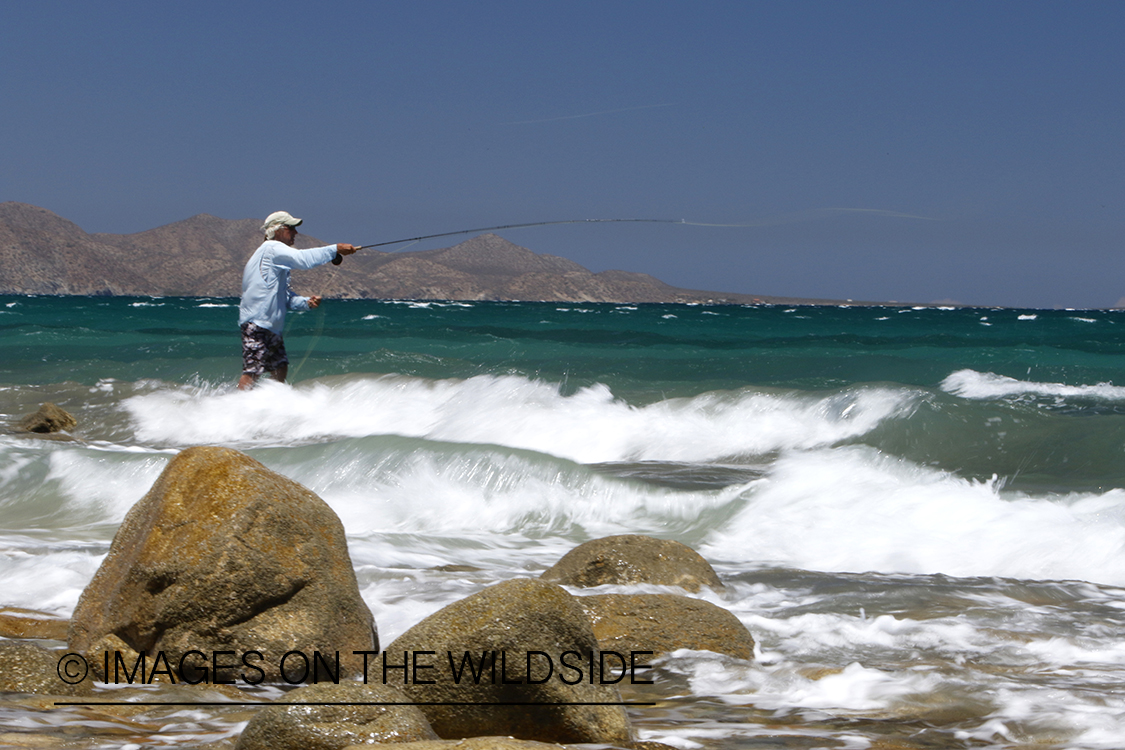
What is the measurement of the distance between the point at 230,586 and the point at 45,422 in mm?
8993

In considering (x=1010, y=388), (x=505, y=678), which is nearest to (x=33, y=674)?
(x=505, y=678)

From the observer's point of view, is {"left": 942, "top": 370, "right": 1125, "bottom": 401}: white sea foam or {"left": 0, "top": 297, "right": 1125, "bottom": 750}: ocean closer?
{"left": 0, "top": 297, "right": 1125, "bottom": 750}: ocean

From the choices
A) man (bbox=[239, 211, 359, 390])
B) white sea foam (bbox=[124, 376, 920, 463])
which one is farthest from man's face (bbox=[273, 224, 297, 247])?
white sea foam (bbox=[124, 376, 920, 463])

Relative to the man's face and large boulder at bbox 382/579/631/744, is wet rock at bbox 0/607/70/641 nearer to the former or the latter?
large boulder at bbox 382/579/631/744

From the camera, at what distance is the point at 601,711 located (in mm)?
3092

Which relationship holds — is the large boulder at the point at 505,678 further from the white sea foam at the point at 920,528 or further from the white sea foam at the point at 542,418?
the white sea foam at the point at 542,418

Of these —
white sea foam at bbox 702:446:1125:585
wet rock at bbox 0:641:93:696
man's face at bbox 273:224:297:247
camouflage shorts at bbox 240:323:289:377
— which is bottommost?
white sea foam at bbox 702:446:1125:585

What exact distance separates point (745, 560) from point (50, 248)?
14806 centimetres

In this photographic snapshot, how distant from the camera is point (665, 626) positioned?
4.28m

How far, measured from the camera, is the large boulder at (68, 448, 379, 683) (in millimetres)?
3754

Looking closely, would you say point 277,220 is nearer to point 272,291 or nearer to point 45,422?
point 272,291

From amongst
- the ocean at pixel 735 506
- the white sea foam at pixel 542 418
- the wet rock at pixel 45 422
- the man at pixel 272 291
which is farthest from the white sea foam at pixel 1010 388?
the wet rock at pixel 45 422

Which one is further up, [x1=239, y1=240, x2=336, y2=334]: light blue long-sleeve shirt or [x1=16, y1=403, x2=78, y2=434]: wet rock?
[x1=239, y1=240, x2=336, y2=334]: light blue long-sleeve shirt

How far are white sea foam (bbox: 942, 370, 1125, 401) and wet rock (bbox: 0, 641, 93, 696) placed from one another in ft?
40.2
